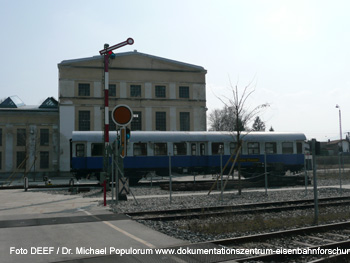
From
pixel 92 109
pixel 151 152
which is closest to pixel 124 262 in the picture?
pixel 151 152

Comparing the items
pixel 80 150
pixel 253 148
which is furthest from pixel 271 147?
pixel 80 150

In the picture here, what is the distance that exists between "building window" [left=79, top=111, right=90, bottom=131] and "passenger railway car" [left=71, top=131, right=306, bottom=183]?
59.1 ft

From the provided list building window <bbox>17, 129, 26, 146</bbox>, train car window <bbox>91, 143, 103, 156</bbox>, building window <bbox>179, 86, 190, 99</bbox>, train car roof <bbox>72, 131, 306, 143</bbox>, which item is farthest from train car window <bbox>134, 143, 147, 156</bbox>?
building window <bbox>17, 129, 26, 146</bbox>

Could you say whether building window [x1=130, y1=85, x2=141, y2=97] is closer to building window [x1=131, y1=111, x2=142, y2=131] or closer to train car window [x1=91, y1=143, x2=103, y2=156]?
building window [x1=131, y1=111, x2=142, y2=131]

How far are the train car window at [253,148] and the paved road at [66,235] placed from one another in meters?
18.2

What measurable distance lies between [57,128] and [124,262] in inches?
1632

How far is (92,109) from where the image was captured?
44.7 meters

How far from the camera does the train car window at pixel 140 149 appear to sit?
26.7 metres

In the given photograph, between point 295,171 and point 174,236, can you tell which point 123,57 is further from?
point 174,236

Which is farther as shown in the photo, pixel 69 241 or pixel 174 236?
pixel 174 236

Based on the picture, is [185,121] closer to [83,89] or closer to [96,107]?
[96,107]

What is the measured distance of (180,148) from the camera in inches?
1085

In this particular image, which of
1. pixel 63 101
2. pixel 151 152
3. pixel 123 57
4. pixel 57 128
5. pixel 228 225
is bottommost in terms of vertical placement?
pixel 228 225

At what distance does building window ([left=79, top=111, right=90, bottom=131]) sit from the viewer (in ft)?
145
